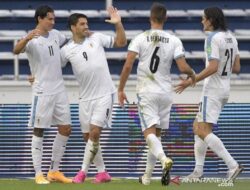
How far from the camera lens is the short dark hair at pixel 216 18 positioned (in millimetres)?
10922

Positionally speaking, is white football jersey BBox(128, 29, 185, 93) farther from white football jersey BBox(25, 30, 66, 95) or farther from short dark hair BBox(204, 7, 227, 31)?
white football jersey BBox(25, 30, 66, 95)

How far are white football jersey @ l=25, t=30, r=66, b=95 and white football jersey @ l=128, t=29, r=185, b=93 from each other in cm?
122

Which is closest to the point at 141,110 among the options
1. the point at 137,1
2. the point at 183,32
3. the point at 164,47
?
the point at 164,47

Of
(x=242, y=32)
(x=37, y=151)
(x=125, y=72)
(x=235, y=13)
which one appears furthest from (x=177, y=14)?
(x=125, y=72)

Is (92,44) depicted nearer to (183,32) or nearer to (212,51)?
(212,51)

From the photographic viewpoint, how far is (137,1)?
54.6ft

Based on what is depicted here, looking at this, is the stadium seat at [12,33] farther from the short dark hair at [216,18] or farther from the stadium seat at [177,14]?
the short dark hair at [216,18]

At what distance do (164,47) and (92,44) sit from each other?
108 cm

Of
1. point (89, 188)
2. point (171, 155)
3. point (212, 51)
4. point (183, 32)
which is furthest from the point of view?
point (183, 32)

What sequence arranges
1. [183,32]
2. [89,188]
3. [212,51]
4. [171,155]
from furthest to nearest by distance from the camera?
[183,32] < [171,155] < [212,51] < [89,188]

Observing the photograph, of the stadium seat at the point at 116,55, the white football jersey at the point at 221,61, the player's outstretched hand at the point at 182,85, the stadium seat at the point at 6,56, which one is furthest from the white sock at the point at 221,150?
the stadium seat at the point at 6,56

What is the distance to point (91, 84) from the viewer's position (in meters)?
11.3

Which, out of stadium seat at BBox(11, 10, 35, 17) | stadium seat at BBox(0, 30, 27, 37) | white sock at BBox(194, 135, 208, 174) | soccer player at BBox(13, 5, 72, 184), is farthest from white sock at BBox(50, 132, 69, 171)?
stadium seat at BBox(11, 10, 35, 17)

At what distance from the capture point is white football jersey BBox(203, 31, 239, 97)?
35.6 feet
